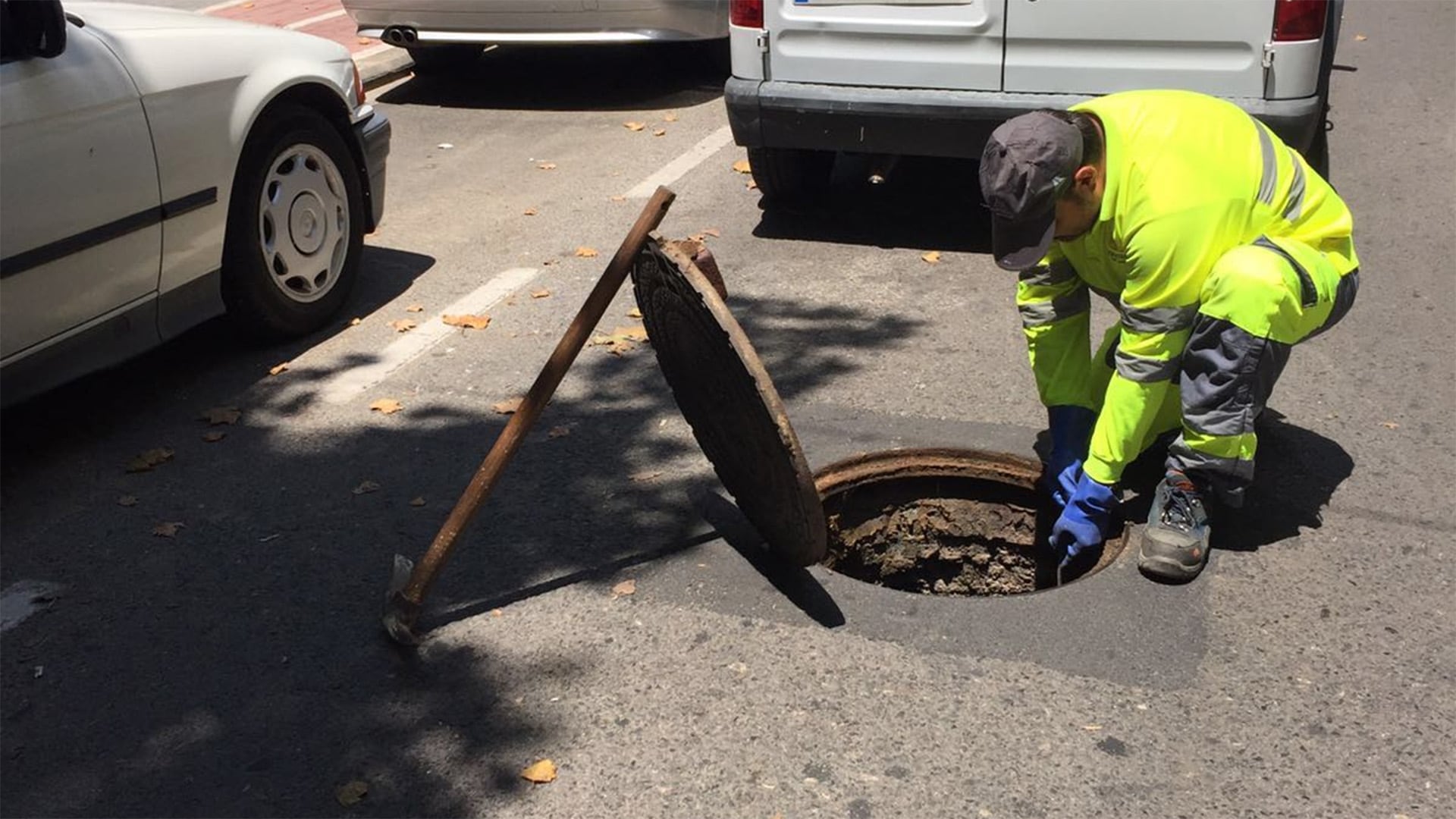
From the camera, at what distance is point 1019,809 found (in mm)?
2943

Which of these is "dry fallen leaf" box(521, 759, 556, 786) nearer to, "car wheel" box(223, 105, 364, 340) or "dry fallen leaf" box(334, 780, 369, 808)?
"dry fallen leaf" box(334, 780, 369, 808)

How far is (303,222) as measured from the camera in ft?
18.0

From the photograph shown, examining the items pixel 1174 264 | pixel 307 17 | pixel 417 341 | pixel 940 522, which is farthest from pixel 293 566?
pixel 307 17

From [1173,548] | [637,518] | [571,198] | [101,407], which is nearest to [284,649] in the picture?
[637,518]

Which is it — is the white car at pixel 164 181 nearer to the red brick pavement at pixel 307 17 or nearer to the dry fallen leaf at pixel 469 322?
the dry fallen leaf at pixel 469 322

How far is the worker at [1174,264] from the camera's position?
3.49 metres

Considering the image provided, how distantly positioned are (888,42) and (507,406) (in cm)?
237

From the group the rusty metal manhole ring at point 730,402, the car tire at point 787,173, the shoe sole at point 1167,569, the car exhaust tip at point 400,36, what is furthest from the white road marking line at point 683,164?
the shoe sole at point 1167,569

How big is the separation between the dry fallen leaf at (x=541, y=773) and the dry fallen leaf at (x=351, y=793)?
338 millimetres

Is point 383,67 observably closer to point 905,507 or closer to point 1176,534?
point 905,507

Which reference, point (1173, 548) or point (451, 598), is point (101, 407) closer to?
point (451, 598)

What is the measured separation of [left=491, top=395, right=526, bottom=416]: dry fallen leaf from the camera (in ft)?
15.9

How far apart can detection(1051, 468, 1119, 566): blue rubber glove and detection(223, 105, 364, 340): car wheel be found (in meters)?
3.03

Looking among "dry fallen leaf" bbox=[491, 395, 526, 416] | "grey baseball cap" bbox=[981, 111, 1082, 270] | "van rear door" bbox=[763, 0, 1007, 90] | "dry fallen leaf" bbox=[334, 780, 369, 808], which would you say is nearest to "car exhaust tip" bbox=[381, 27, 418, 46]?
"van rear door" bbox=[763, 0, 1007, 90]
